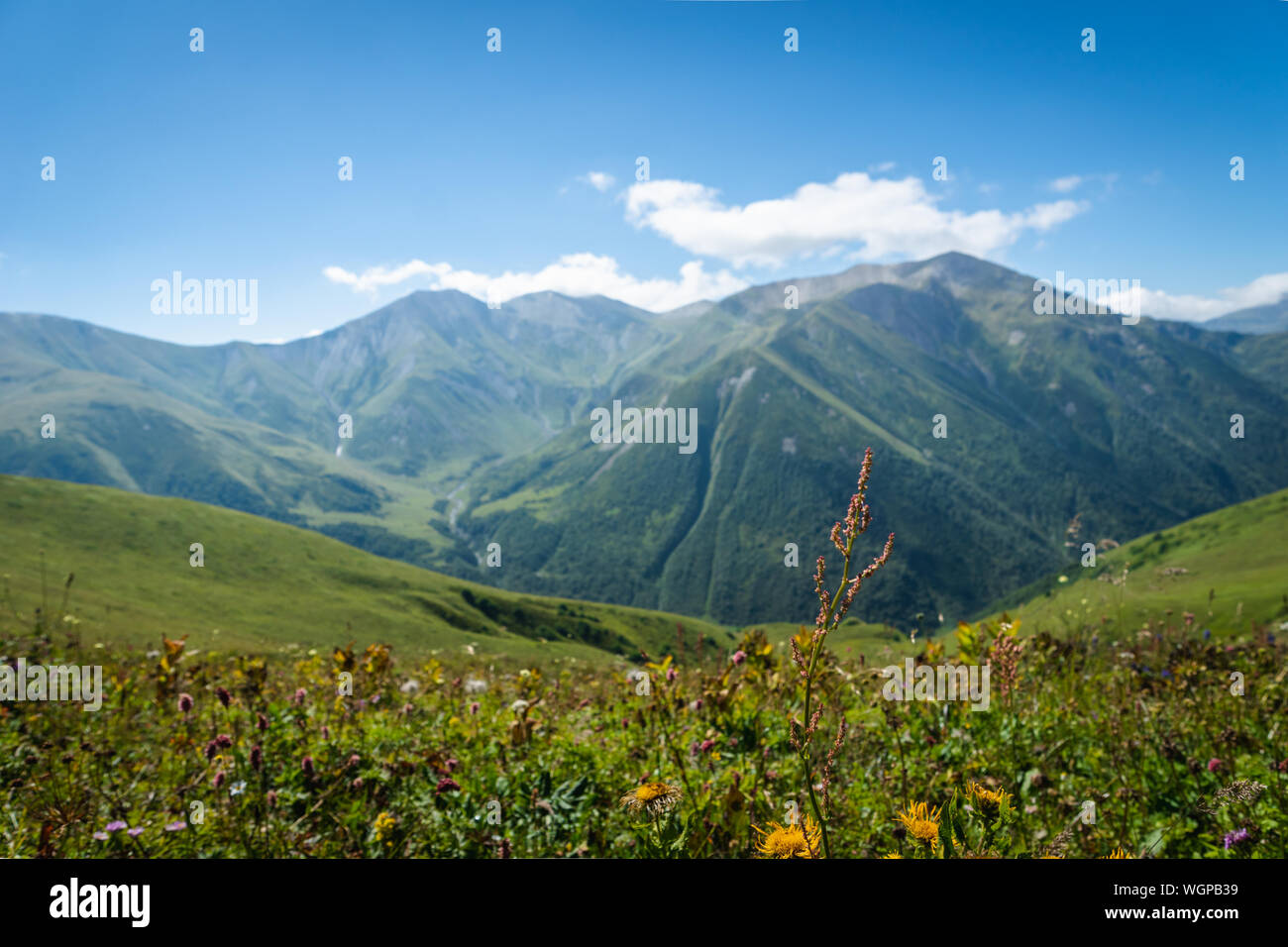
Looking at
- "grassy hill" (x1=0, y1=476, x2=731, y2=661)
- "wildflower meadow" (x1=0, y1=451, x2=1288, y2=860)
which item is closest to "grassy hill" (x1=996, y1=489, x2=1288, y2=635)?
"wildflower meadow" (x1=0, y1=451, x2=1288, y2=860)

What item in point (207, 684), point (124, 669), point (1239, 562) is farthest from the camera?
point (1239, 562)

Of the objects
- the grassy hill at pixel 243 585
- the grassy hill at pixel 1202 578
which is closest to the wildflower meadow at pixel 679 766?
the grassy hill at pixel 1202 578

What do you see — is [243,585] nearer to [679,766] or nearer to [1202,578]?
[679,766]

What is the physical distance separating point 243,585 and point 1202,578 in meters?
148

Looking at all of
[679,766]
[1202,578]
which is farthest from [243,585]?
[1202,578]

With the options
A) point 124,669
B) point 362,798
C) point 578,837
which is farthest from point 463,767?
point 124,669

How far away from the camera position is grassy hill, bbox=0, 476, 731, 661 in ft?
242

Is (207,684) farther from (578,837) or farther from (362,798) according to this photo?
(578,837)

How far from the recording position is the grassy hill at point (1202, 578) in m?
9.16

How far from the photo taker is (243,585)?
101 meters

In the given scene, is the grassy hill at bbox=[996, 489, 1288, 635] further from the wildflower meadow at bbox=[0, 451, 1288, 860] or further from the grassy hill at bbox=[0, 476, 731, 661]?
the grassy hill at bbox=[0, 476, 731, 661]
